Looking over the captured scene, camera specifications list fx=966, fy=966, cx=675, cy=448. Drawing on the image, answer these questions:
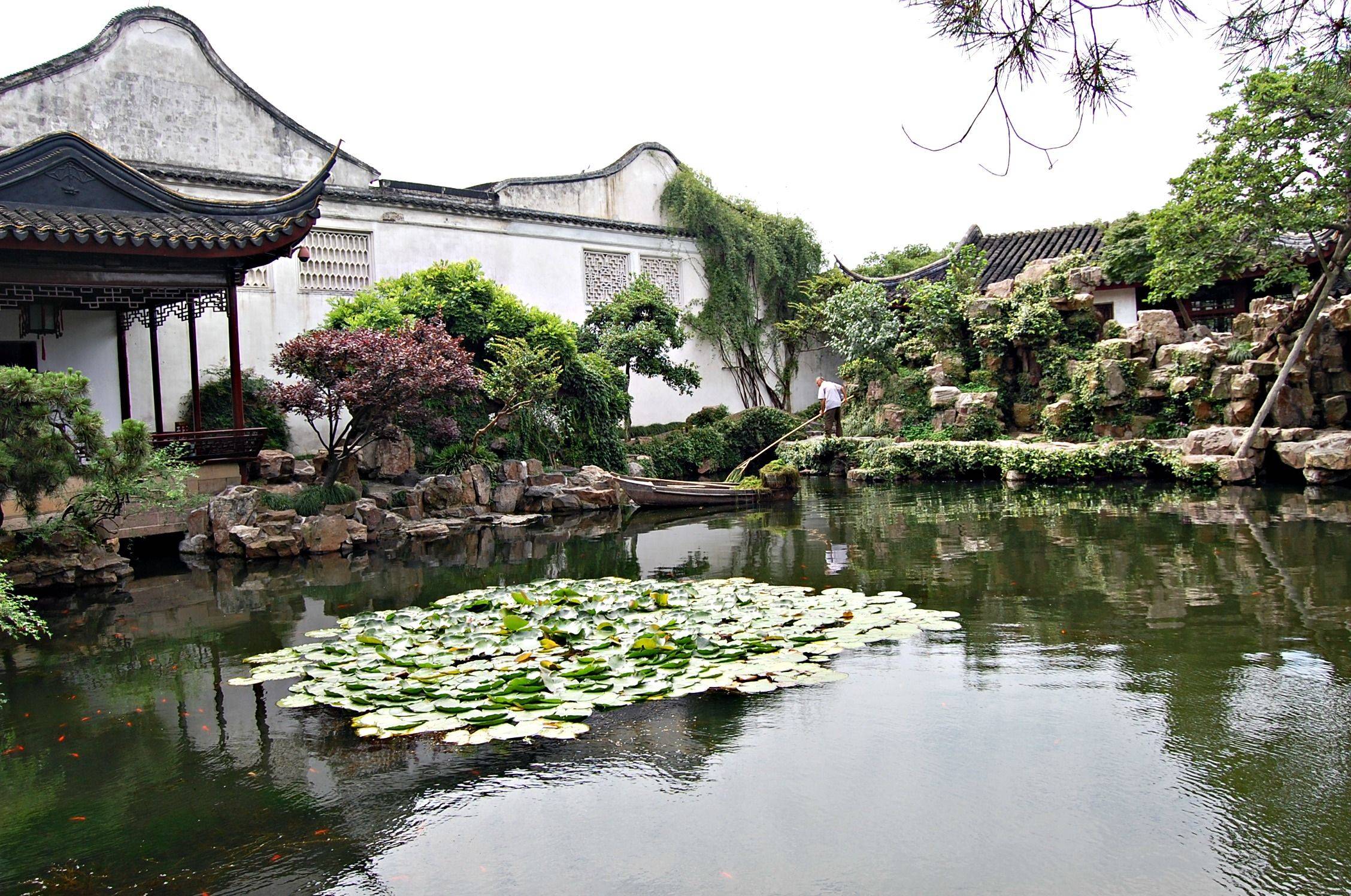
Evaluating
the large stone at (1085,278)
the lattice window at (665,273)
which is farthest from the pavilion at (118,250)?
the large stone at (1085,278)

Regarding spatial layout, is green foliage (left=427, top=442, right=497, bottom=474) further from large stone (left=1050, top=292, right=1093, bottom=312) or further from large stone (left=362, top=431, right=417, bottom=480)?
large stone (left=1050, top=292, right=1093, bottom=312)

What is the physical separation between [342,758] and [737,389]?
55.8 ft

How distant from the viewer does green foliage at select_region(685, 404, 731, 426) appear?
17.9m

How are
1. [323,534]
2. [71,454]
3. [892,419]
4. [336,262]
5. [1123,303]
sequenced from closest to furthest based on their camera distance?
1. [71,454]
2. [323,534]
3. [336,262]
4. [892,419]
5. [1123,303]

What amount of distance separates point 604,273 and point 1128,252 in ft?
29.1

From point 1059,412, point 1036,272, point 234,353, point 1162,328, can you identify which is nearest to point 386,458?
point 234,353

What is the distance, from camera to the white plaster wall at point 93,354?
36.4ft

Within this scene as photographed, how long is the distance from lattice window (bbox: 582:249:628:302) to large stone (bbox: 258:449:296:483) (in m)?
7.69

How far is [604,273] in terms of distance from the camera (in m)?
17.9

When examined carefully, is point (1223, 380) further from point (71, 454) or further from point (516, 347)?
point (71, 454)

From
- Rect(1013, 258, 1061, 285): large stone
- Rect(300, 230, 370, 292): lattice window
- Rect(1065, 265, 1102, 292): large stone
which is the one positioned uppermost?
Rect(300, 230, 370, 292): lattice window

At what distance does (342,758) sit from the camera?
3.91m

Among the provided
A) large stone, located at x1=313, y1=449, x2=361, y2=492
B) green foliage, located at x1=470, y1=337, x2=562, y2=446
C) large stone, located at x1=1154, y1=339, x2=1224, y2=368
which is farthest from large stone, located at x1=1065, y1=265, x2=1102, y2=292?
large stone, located at x1=313, y1=449, x2=361, y2=492

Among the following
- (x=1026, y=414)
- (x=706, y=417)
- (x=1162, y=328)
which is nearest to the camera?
(x=1162, y=328)
